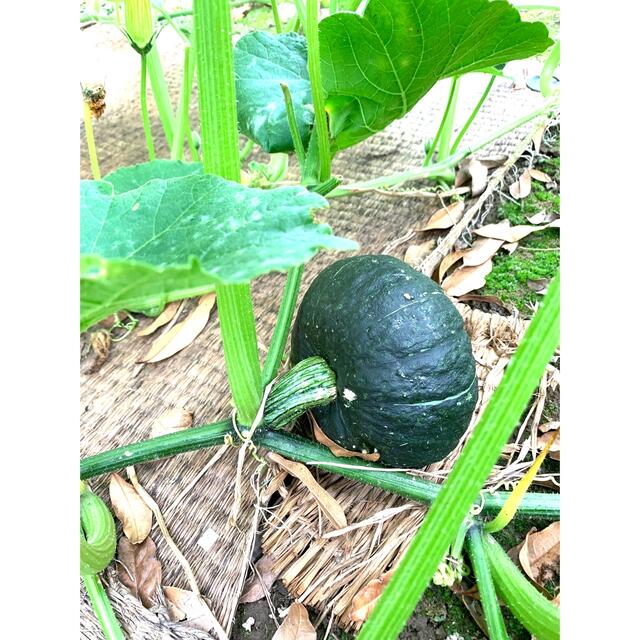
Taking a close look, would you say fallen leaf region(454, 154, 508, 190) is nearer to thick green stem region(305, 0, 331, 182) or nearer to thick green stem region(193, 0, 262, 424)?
thick green stem region(305, 0, 331, 182)

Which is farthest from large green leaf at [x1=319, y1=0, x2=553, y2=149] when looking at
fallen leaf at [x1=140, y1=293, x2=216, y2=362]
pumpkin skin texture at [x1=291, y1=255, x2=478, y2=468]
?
fallen leaf at [x1=140, y1=293, x2=216, y2=362]

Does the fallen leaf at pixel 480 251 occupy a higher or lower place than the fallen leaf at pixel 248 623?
higher

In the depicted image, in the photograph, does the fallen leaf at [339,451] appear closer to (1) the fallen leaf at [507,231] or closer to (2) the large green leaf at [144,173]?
(2) the large green leaf at [144,173]

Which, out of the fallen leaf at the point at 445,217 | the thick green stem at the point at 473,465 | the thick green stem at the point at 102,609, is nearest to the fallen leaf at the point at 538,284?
the fallen leaf at the point at 445,217

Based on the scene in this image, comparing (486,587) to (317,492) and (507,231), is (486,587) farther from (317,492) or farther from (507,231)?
(507,231)
